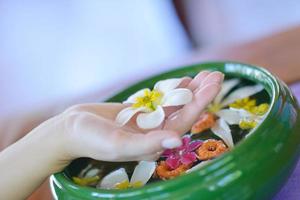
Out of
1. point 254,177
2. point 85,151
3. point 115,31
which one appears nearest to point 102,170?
point 85,151

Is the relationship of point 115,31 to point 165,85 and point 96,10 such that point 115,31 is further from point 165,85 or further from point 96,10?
point 165,85

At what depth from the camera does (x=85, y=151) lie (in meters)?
0.45

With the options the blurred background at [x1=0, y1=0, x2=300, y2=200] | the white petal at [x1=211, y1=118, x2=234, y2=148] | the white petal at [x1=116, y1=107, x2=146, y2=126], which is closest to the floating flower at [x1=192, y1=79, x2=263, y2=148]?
the white petal at [x1=211, y1=118, x2=234, y2=148]

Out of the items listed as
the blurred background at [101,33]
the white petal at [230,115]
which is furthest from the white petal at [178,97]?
the blurred background at [101,33]

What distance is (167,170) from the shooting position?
1.56 feet

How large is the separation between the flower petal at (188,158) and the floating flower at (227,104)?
0.04 metres

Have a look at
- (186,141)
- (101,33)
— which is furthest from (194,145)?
(101,33)

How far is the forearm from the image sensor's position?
47cm

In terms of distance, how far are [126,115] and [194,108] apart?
0.08 m

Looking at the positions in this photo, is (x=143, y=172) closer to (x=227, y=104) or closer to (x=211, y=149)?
(x=211, y=149)

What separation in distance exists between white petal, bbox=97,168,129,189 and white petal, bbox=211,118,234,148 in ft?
0.39

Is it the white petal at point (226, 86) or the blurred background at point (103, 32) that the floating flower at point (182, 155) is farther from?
the blurred background at point (103, 32)

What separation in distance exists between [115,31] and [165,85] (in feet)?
5.57

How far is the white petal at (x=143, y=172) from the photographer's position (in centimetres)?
47
